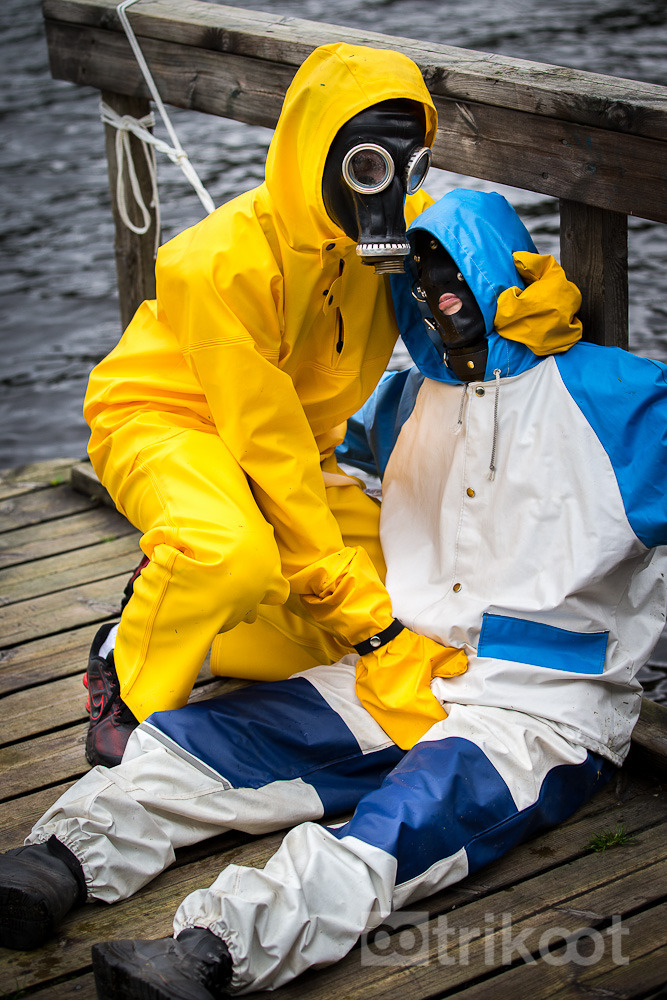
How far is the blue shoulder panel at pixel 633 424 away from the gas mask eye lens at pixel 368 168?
1.66 feet

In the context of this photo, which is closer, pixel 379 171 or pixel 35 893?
pixel 35 893

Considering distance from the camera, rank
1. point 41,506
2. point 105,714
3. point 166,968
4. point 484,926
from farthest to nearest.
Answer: point 41,506
point 105,714
point 484,926
point 166,968

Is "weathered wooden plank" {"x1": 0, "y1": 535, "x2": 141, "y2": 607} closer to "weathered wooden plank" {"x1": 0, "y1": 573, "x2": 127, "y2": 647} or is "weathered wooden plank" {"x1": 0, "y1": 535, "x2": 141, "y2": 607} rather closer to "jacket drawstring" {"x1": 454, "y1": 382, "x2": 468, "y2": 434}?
"weathered wooden plank" {"x1": 0, "y1": 573, "x2": 127, "y2": 647}

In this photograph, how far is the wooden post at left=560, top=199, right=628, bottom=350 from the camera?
2.21 m

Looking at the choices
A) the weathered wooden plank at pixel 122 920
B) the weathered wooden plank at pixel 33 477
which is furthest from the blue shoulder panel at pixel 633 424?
the weathered wooden plank at pixel 33 477

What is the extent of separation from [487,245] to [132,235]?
1635mm

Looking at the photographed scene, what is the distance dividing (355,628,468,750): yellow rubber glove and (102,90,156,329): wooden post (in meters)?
1.72

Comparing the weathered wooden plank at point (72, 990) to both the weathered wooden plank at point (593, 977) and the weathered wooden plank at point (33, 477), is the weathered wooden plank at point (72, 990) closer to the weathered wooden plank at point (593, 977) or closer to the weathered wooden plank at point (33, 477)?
the weathered wooden plank at point (593, 977)

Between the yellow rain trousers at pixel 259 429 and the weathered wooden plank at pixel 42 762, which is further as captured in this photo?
the weathered wooden plank at pixel 42 762

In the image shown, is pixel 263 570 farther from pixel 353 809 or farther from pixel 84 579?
pixel 84 579

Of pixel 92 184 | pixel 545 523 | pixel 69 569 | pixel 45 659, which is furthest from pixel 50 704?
pixel 92 184

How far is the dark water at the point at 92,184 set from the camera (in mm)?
5598

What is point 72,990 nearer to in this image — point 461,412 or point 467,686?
A: point 467,686

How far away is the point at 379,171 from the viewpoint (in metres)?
1.99
